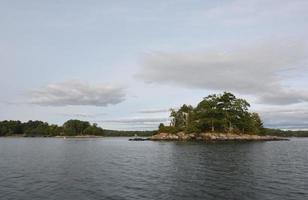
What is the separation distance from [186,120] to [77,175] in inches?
5788

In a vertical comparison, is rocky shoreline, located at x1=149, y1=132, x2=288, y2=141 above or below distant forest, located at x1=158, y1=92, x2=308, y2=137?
below

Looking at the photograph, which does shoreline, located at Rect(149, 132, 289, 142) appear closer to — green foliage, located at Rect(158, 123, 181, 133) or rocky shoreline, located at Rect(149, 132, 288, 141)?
rocky shoreline, located at Rect(149, 132, 288, 141)

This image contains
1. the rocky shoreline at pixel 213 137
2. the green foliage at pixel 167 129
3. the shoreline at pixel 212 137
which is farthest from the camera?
the green foliage at pixel 167 129

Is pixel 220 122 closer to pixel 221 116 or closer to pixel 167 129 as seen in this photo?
pixel 221 116

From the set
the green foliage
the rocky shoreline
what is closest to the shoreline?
the rocky shoreline

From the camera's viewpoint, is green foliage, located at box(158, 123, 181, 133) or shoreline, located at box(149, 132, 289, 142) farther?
green foliage, located at box(158, 123, 181, 133)

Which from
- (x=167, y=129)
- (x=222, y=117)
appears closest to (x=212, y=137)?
(x=222, y=117)

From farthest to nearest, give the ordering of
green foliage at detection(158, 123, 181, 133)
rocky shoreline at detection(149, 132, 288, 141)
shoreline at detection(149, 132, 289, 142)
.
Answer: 1. green foliage at detection(158, 123, 181, 133)
2. rocky shoreline at detection(149, 132, 288, 141)
3. shoreline at detection(149, 132, 289, 142)

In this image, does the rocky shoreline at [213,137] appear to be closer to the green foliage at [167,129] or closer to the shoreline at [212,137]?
the shoreline at [212,137]

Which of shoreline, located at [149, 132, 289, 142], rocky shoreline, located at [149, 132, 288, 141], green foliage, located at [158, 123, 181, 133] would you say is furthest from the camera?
green foliage, located at [158, 123, 181, 133]

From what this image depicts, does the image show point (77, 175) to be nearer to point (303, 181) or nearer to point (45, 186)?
point (45, 186)

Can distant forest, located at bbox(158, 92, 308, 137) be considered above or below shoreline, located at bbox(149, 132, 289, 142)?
above

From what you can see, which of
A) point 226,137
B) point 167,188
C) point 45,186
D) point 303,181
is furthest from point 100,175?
point 226,137

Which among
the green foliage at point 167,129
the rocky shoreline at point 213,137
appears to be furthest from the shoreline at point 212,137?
the green foliage at point 167,129
